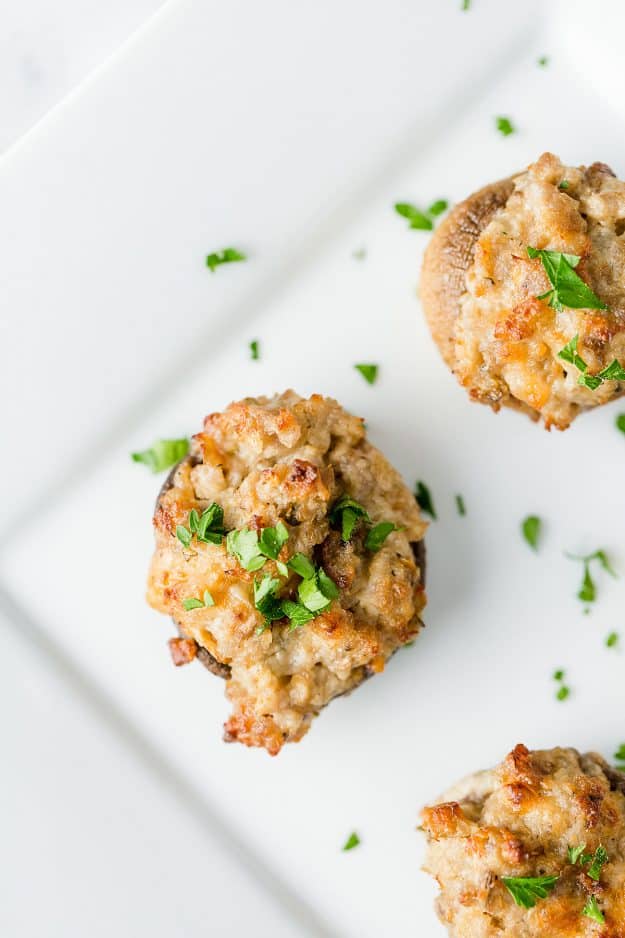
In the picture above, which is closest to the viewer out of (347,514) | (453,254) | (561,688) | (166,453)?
(347,514)

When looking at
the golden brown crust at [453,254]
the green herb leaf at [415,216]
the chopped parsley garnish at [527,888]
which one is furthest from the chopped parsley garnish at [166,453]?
the chopped parsley garnish at [527,888]

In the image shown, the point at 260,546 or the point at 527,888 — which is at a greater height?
the point at 260,546

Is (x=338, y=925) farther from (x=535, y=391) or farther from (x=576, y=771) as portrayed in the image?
(x=535, y=391)

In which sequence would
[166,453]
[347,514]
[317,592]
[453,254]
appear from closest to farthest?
[317,592] < [347,514] < [453,254] < [166,453]

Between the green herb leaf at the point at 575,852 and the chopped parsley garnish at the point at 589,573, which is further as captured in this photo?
the chopped parsley garnish at the point at 589,573

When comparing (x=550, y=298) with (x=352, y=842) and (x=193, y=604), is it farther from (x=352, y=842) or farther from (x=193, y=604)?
(x=352, y=842)

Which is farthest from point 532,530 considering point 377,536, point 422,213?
point 422,213

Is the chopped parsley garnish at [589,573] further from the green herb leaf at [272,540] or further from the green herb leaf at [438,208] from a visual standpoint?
the green herb leaf at [438,208]
